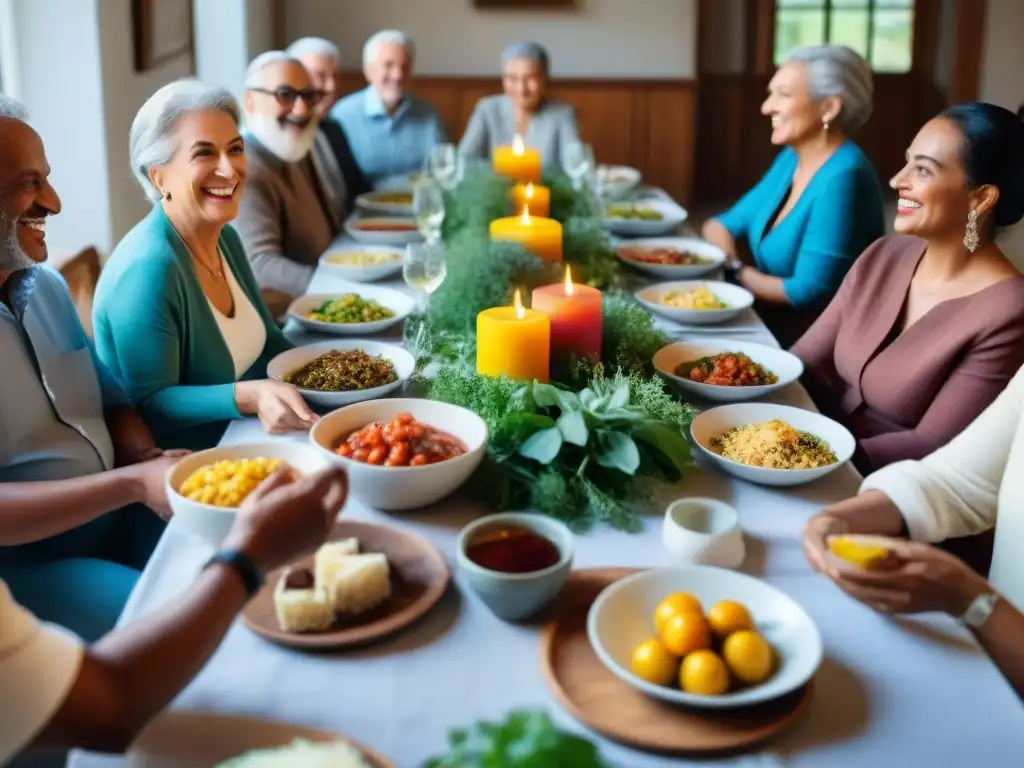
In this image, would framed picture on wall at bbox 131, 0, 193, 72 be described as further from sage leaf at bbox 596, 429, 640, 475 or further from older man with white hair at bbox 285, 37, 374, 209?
sage leaf at bbox 596, 429, 640, 475

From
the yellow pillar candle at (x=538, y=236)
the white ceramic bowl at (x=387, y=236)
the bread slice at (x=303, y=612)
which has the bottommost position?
the bread slice at (x=303, y=612)

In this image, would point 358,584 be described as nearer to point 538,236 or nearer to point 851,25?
point 538,236

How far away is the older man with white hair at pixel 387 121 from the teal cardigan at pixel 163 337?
2648 mm

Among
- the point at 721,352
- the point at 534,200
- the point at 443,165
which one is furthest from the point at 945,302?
the point at 443,165

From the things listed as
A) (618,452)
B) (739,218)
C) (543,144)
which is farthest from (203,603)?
(543,144)

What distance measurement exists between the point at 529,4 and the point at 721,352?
473cm

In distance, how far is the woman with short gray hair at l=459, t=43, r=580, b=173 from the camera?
468 centimetres

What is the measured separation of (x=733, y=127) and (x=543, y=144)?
8.91 ft

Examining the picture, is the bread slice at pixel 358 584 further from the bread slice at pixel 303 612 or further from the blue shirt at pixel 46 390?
the blue shirt at pixel 46 390

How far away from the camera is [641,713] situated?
1.03 meters

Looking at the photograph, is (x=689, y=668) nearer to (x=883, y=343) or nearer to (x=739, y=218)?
(x=883, y=343)

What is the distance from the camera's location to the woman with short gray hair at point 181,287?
1895mm

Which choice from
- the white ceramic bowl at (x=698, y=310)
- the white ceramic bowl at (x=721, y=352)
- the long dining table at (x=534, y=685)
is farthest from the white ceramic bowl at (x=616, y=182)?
the long dining table at (x=534, y=685)

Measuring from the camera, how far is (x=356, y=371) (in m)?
1.87
